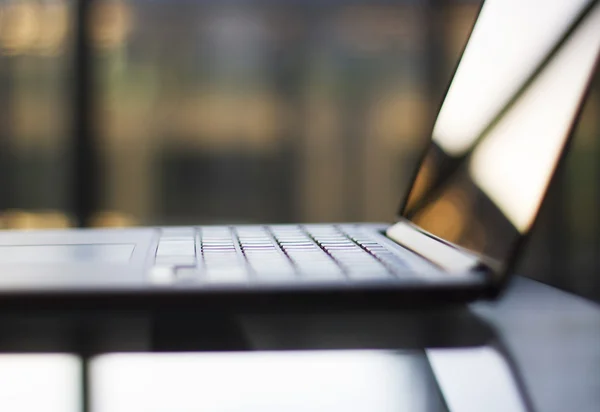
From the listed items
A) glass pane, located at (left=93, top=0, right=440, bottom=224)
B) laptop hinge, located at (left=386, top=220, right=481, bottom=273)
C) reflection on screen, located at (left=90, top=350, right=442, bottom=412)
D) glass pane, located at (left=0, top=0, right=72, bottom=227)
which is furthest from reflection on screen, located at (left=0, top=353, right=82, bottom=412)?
glass pane, located at (left=0, top=0, right=72, bottom=227)

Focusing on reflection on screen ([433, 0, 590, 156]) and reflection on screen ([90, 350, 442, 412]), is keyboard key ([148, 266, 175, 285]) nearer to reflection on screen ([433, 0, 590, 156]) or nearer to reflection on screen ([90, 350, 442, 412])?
reflection on screen ([90, 350, 442, 412])

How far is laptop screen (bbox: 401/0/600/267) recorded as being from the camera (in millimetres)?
282

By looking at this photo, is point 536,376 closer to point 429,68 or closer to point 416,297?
point 416,297

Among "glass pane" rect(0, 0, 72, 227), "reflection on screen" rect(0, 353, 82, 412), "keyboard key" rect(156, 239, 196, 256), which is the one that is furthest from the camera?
"glass pane" rect(0, 0, 72, 227)

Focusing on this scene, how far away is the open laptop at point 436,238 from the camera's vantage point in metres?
0.26

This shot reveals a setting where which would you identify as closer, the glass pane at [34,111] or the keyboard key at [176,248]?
the keyboard key at [176,248]

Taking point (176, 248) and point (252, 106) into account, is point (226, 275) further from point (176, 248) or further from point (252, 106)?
point (252, 106)

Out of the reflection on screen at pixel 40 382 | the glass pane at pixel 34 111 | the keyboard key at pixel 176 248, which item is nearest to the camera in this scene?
the reflection on screen at pixel 40 382

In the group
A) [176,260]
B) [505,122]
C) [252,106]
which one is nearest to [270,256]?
[176,260]

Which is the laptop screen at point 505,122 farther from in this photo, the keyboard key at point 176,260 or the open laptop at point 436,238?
the keyboard key at point 176,260

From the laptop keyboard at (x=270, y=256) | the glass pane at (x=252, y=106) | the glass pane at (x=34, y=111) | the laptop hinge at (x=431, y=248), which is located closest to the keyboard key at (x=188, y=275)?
the laptop keyboard at (x=270, y=256)

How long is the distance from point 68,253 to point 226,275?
5.5 inches

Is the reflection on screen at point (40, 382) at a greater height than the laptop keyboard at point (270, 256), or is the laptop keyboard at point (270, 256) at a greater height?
the laptop keyboard at point (270, 256)

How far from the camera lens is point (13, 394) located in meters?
0.25
